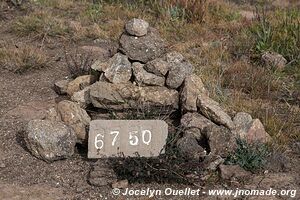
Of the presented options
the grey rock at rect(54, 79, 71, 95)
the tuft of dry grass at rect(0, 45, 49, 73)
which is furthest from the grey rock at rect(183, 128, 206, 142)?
the tuft of dry grass at rect(0, 45, 49, 73)

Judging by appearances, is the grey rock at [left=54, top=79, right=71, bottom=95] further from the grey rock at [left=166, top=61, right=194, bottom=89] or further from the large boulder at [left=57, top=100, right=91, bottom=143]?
the grey rock at [left=166, top=61, right=194, bottom=89]

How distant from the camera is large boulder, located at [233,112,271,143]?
15.0 ft

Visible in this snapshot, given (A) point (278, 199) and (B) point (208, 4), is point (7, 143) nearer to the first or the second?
(A) point (278, 199)

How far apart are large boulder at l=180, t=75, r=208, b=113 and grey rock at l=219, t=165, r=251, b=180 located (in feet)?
2.15

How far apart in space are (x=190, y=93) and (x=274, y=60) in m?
1.85

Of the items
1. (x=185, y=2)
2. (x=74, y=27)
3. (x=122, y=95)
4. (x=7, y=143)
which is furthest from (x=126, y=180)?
(x=185, y=2)

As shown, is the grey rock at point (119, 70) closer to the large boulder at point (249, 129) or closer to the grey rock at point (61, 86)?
the grey rock at point (61, 86)

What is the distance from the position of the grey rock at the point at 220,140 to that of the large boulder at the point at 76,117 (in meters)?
1.02

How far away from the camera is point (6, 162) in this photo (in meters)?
4.44

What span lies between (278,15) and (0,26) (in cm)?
385

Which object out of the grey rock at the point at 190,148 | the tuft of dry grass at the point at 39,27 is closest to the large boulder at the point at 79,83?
the grey rock at the point at 190,148

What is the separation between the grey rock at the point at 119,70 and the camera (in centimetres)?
483

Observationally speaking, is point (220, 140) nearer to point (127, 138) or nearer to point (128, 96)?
point (127, 138)

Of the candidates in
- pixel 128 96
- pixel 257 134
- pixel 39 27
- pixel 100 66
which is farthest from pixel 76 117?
pixel 39 27
